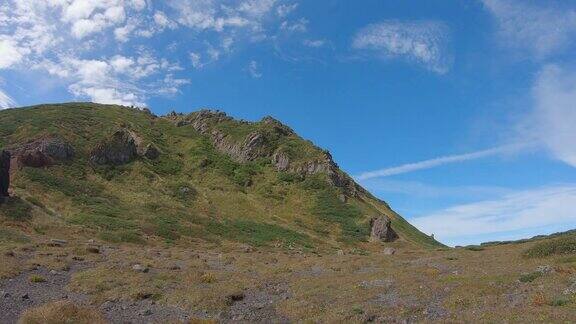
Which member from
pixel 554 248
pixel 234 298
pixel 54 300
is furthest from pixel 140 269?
pixel 554 248

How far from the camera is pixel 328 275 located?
32.4m

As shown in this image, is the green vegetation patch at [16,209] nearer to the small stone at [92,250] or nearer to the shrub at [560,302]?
the small stone at [92,250]

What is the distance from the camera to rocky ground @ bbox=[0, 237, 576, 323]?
19453 millimetres

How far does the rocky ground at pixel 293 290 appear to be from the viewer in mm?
19453

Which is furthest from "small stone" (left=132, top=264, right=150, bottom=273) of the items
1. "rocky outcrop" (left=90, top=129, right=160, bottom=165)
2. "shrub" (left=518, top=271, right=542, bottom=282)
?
"rocky outcrop" (left=90, top=129, right=160, bottom=165)

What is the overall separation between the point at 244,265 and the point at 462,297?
815 inches

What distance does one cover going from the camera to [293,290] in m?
27.2

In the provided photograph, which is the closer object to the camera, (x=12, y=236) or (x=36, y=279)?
(x=36, y=279)

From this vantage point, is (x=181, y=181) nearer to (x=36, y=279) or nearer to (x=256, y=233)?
(x=256, y=233)

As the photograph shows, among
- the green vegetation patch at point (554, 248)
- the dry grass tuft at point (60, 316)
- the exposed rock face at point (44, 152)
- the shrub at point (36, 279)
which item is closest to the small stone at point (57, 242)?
the shrub at point (36, 279)

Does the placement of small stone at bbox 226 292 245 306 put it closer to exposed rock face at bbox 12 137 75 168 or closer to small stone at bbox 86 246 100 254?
small stone at bbox 86 246 100 254

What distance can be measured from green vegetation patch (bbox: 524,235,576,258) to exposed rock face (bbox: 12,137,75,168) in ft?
221

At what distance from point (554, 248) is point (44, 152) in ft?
239

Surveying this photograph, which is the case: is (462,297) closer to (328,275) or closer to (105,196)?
(328,275)
